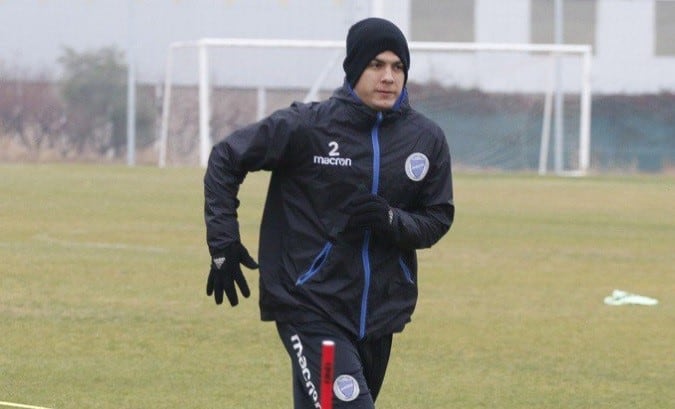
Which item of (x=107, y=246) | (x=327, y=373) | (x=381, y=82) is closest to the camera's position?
(x=327, y=373)

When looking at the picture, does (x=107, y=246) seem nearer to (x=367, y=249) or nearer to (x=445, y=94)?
(x=367, y=249)

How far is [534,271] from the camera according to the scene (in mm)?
17000

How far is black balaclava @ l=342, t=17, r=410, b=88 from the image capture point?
620 centimetres

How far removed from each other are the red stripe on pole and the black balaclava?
3.84 feet

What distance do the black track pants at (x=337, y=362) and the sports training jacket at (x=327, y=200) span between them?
0.05 meters

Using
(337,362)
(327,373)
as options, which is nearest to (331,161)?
(337,362)

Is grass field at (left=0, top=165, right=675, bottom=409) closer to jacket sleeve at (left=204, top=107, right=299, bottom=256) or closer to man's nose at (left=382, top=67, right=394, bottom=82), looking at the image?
jacket sleeve at (left=204, top=107, right=299, bottom=256)

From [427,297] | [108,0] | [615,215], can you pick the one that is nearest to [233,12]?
[108,0]

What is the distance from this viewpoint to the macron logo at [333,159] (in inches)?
243

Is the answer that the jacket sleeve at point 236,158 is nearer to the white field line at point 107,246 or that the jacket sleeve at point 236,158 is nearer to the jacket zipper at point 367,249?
the jacket zipper at point 367,249

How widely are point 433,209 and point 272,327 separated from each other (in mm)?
6125

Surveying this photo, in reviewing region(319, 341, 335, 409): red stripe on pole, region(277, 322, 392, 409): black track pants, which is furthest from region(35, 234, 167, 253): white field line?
region(319, 341, 335, 409): red stripe on pole

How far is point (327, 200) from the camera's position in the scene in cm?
623

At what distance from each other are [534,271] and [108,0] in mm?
38089
